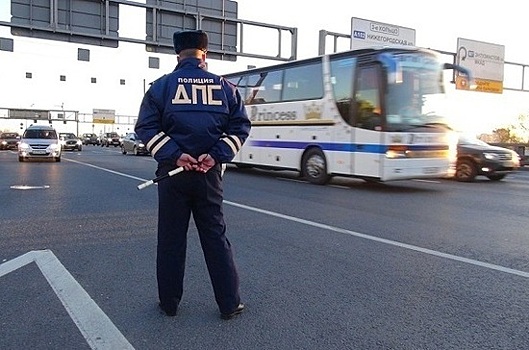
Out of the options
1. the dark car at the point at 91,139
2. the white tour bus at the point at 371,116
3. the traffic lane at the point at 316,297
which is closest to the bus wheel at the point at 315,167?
the white tour bus at the point at 371,116

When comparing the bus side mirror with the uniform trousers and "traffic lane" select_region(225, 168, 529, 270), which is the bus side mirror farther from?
the uniform trousers

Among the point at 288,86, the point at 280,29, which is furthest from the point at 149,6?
the point at 288,86

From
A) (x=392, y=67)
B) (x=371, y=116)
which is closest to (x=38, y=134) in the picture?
(x=371, y=116)

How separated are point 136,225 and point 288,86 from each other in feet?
29.2

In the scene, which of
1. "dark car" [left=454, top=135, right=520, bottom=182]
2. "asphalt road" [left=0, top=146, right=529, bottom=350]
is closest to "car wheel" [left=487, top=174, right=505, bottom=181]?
"dark car" [left=454, top=135, right=520, bottom=182]

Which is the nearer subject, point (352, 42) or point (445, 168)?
point (445, 168)

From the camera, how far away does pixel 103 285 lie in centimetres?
450

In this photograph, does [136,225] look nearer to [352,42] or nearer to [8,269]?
[8,269]

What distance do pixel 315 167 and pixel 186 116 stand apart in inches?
413

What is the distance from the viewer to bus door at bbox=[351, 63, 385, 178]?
11.8 meters

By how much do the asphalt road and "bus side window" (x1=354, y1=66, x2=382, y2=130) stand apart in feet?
9.89

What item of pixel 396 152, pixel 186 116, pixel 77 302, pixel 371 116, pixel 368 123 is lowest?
pixel 77 302

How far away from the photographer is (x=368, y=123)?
476 inches

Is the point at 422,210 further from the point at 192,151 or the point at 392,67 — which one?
the point at 192,151
